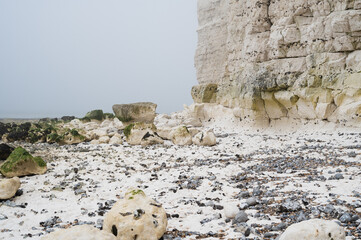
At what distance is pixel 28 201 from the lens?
21.1 feet

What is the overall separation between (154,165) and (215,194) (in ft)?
14.4

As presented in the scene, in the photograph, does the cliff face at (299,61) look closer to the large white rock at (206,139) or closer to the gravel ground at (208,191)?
the gravel ground at (208,191)

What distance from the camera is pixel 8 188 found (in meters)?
6.46

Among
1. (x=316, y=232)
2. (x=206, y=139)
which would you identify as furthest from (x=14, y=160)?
(x=206, y=139)

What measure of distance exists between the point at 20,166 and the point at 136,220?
630 cm

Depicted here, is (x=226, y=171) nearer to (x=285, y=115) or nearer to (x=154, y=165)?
(x=154, y=165)

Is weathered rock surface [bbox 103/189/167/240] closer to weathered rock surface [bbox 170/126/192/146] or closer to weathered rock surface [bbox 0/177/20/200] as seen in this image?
weathered rock surface [bbox 0/177/20/200]

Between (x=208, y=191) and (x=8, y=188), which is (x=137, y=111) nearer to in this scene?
(x=8, y=188)

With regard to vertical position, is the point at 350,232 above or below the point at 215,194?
above

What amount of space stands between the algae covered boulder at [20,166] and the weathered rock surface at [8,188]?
6.62ft

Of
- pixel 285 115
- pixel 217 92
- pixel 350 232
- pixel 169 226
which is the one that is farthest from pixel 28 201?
pixel 217 92

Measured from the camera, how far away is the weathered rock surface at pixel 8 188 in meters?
6.33

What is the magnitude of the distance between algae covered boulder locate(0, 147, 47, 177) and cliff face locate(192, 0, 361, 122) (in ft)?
48.0

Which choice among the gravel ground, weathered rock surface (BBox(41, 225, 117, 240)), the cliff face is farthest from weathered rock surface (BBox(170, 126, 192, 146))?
weathered rock surface (BBox(41, 225, 117, 240))
